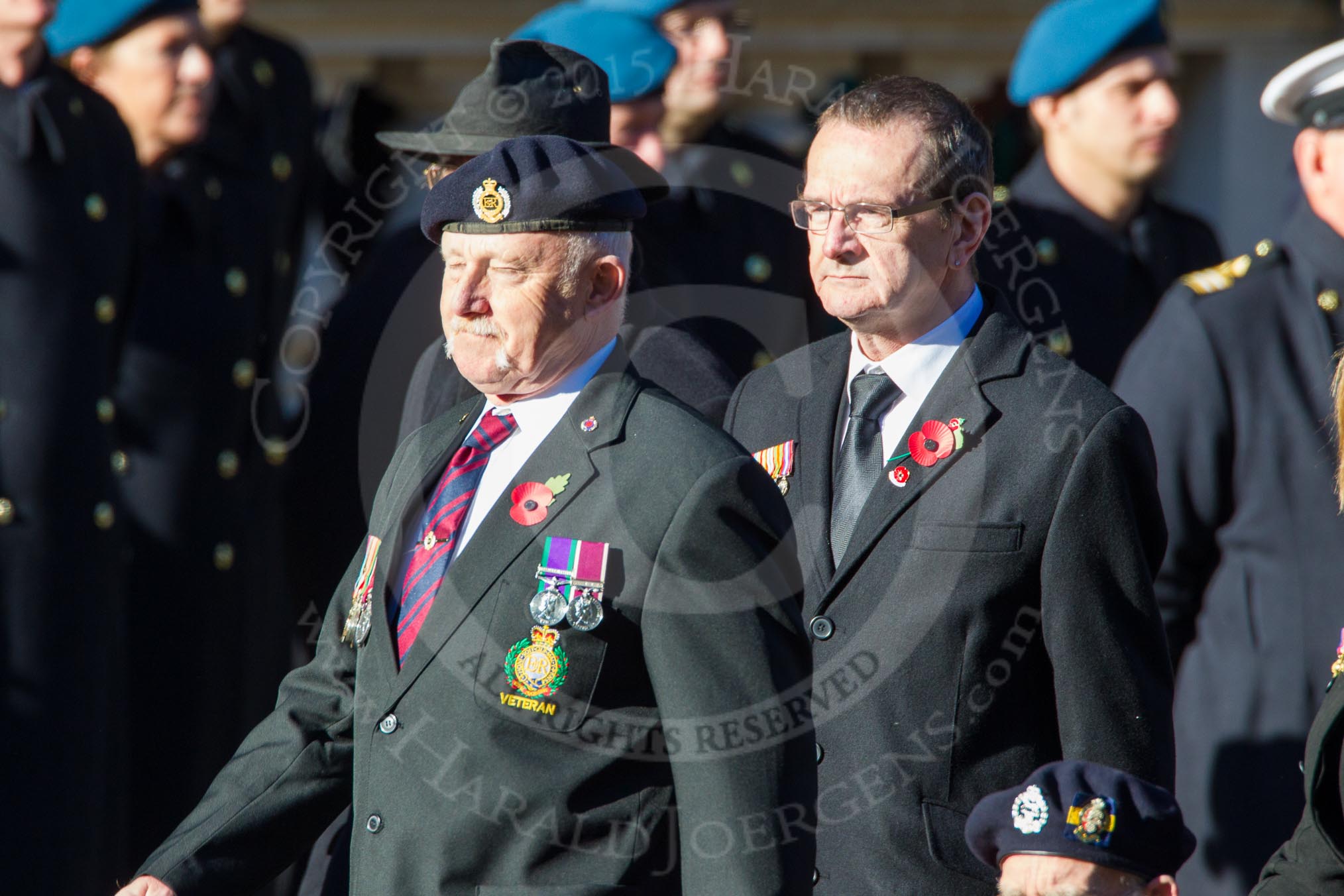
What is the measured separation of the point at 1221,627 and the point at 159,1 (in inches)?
115

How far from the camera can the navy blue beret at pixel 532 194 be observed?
9.22 feet

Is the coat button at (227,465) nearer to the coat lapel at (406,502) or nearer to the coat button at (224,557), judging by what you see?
the coat button at (224,557)

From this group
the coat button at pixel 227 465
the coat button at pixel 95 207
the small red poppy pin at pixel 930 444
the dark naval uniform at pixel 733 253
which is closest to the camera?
the small red poppy pin at pixel 930 444

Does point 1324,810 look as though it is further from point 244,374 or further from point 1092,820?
point 244,374

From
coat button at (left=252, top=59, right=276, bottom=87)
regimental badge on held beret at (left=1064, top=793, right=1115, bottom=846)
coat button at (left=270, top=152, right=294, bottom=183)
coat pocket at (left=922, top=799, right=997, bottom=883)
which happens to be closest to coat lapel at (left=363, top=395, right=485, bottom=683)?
coat pocket at (left=922, top=799, right=997, bottom=883)

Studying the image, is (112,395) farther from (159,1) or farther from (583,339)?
(583,339)

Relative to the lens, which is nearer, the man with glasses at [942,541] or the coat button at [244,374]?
the man with glasses at [942,541]

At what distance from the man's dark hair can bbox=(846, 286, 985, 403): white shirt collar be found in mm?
167

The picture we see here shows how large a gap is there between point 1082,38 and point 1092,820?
305 cm

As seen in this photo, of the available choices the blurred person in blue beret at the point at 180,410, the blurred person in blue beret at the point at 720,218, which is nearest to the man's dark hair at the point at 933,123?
the blurred person in blue beret at the point at 720,218

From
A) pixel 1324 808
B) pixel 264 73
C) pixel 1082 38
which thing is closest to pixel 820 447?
pixel 1324 808

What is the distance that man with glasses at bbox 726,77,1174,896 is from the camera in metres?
2.99

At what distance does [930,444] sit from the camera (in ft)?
10.2

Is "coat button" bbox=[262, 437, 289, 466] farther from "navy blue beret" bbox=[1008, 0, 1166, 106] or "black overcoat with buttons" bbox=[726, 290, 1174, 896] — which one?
"black overcoat with buttons" bbox=[726, 290, 1174, 896]
